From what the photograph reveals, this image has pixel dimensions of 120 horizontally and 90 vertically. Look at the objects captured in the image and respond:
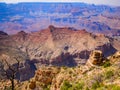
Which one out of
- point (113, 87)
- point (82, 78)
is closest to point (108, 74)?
point (82, 78)

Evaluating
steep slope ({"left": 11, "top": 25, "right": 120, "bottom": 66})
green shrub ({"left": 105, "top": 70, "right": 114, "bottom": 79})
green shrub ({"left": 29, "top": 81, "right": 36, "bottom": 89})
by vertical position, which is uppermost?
green shrub ({"left": 105, "top": 70, "right": 114, "bottom": 79})

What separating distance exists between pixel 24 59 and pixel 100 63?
11547 cm

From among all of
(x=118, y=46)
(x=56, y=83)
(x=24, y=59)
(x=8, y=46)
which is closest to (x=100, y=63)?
(x=56, y=83)

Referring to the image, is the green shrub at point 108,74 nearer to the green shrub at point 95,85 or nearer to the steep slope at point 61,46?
the green shrub at point 95,85

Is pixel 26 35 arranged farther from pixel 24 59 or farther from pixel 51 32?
pixel 24 59

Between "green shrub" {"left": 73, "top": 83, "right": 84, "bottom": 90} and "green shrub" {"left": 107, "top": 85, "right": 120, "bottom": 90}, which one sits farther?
"green shrub" {"left": 73, "top": 83, "right": 84, "bottom": 90}

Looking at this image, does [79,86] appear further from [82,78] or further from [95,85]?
[82,78]

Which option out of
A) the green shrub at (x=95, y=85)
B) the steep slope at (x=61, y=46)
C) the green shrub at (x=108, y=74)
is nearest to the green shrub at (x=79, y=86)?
the green shrub at (x=95, y=85)

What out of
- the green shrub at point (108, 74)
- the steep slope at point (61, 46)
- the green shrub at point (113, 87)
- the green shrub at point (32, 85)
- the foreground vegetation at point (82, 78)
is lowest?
the steep slope at point (61, 46)

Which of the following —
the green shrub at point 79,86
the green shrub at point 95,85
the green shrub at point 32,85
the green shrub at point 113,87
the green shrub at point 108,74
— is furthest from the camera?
the green shrub at point 32,85

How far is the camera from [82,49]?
7028 inches

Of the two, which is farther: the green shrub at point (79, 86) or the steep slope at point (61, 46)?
the steep slope at point (61, 46)

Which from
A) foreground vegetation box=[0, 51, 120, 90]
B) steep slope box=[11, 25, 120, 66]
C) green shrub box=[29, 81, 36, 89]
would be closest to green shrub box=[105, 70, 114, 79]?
foreground vegetation box=[0, 51, 120, 90]

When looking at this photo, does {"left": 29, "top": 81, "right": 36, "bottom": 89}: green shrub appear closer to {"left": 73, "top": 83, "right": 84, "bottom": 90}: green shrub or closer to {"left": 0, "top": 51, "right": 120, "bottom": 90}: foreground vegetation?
{"left": 0, "top": 51, "right": 120, "bottom": 90}: foreground vegetation
